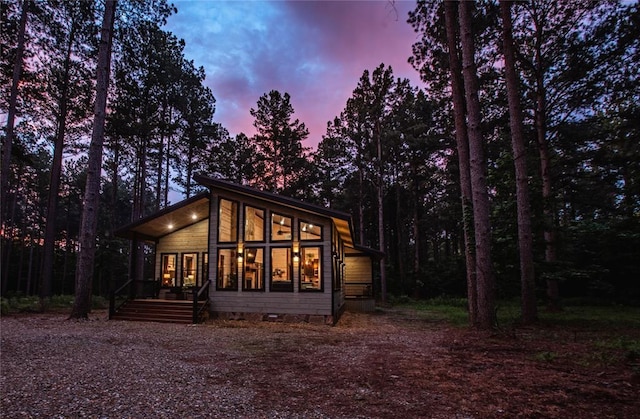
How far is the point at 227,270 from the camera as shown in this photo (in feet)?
40.3

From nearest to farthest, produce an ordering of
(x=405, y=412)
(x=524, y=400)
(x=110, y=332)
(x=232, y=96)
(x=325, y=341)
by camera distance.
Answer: (x=405, y=412)
(x=524, y=400)
(x=325, y=341)
(x=110, y=332)
(x=232, y=96)

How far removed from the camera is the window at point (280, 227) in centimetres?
1195

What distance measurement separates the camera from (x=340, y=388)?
164 inches

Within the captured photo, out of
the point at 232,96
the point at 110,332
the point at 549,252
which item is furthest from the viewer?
the point at 232,96

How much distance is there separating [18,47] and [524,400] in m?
17.1

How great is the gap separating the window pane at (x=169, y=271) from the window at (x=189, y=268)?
1.51 feet

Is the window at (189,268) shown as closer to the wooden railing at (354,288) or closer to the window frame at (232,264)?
the window frame at (232,264)

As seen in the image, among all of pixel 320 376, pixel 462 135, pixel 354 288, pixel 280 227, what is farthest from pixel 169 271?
pixel 462 135

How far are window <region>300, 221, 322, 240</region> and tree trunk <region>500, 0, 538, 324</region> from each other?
19.4 feet

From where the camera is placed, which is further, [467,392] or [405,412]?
[467,392]

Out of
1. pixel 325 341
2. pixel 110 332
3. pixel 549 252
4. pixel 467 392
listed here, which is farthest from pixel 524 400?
pixel 549 252

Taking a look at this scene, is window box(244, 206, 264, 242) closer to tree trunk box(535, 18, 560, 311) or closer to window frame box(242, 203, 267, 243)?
window frame box(242, 203, 267, 243)

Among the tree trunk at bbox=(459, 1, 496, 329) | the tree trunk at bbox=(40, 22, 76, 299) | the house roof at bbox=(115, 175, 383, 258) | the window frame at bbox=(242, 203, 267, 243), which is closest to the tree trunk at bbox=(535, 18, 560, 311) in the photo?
the tree trunk at bbox=(459, 1, 496, 329)

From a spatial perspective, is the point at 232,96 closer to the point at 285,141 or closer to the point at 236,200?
the point at 285,141
